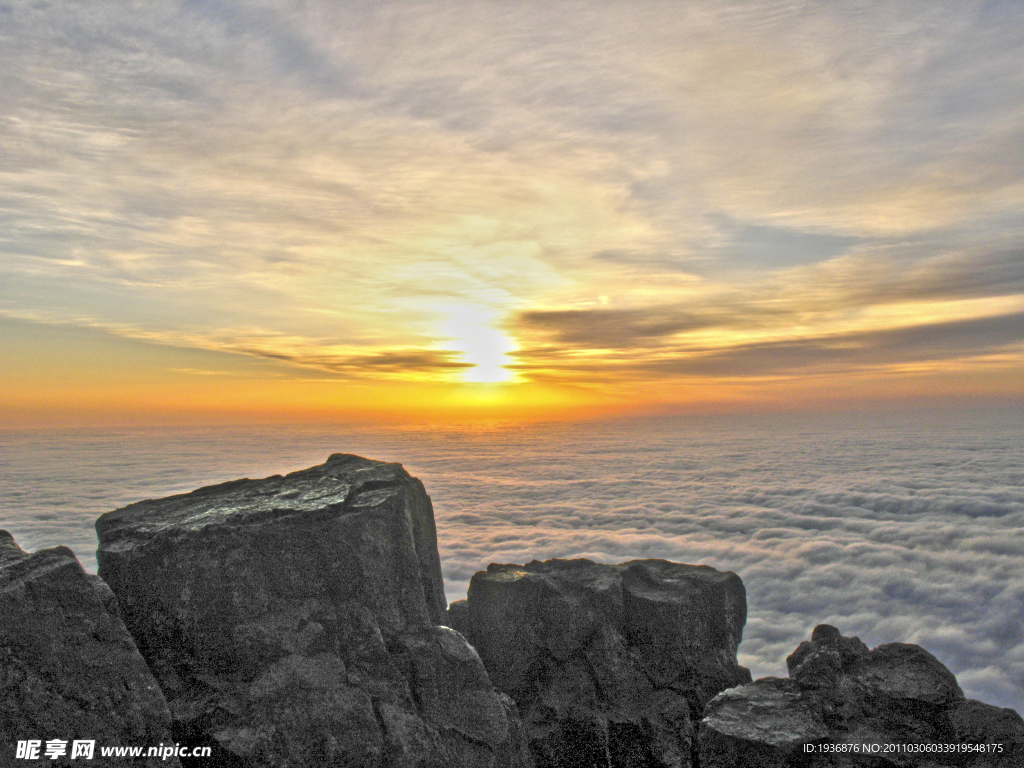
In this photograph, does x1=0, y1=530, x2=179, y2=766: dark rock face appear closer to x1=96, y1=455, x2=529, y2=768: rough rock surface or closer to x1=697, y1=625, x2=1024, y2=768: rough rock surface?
x1=96, y1=455, x2=529, y2=768: rough rock surface

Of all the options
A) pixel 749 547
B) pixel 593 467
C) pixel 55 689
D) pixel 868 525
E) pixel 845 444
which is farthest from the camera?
pixel 845 444

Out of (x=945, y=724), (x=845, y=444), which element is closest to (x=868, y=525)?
(x=945, y=724)

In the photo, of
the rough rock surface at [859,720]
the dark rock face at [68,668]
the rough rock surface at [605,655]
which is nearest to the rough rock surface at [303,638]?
the dark rock face at [68,668]

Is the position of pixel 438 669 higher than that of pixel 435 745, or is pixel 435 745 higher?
pixel 438 669

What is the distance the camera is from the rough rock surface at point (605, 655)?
9.80m

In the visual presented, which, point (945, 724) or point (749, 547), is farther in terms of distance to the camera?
point (749, 547)

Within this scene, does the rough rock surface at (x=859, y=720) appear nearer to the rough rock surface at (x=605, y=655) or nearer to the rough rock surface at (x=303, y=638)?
the rough rock surface at (x=605, y=655)

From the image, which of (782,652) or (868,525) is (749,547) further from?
(782,652)

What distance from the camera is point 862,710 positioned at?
8.09 m

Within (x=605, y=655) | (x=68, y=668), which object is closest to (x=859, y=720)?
(x=605, y=655)

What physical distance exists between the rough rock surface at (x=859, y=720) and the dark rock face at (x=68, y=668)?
6.59 m

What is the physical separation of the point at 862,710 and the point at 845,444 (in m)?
191

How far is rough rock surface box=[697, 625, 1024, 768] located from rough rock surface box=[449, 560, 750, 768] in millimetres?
2130

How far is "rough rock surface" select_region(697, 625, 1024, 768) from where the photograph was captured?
7.23m
